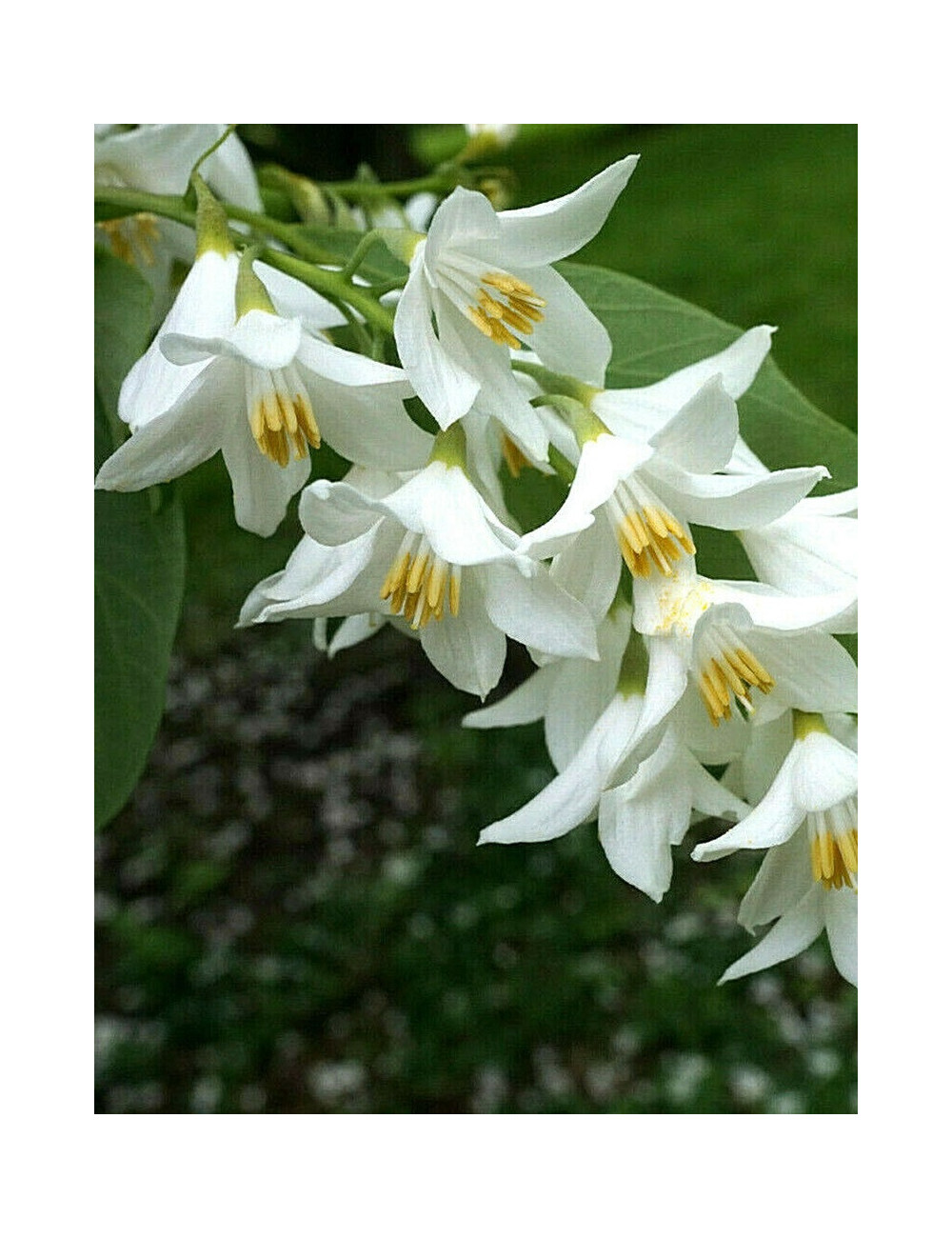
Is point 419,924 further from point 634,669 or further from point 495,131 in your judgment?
point 634,669

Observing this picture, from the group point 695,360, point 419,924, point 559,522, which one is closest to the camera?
point 559,522

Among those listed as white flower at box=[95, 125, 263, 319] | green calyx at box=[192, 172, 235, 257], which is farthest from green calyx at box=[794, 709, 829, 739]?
white flower at box=[95, 125, 263, 319]

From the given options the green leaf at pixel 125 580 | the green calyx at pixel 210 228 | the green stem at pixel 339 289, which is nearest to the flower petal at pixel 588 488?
the green stem at pixel 339 289

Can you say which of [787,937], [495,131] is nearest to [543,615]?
[787,937]

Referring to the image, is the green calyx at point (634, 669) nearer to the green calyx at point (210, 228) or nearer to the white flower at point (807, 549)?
the white flower at point (807, 549)
